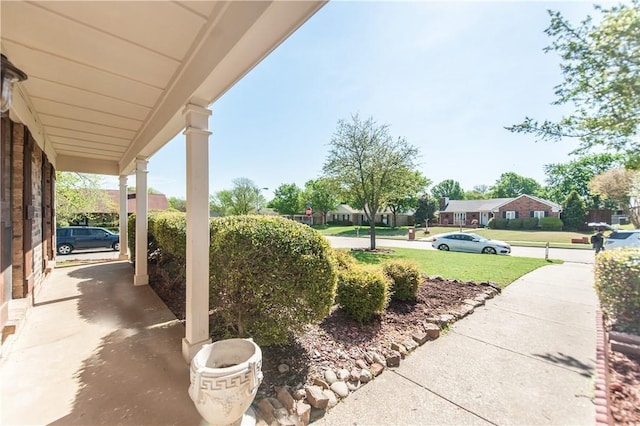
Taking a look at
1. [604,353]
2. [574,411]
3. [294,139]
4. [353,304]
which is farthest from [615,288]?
[294,139]

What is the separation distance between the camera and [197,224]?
2.89m

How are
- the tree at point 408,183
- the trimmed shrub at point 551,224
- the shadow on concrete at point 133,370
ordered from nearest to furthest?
the shadow on concrete at point 133,370 < the tree at point 408,183 < the trimmed shrub at point 551,224

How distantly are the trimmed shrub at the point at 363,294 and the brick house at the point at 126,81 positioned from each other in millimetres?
2129

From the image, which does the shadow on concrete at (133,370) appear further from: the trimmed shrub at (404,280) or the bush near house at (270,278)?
the trimmed shrub at (404,280)

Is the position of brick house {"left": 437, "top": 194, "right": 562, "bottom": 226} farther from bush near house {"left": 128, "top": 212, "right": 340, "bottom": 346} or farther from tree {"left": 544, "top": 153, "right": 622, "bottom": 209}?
bush near house {"left": 128, "top": 212, "right": 340, "bottom": 346}

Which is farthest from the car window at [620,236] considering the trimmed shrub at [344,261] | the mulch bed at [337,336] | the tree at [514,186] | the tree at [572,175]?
the tree at [514,186]

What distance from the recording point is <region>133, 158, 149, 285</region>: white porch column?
5.66 metres

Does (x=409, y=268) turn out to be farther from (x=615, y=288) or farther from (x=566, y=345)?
(x=615, y=288)

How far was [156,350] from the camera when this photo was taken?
10.6 feet

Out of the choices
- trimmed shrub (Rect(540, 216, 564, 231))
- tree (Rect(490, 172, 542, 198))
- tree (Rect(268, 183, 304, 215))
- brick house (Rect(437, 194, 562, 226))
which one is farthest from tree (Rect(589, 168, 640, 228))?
tree (Rect(490, 172, 542, 198))

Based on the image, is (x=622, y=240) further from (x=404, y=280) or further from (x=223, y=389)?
(x=223, y=389)

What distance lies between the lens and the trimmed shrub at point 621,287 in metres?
3.72

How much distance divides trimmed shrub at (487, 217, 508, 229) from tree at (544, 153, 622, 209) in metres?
16.7

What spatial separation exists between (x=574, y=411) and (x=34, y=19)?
599cm
